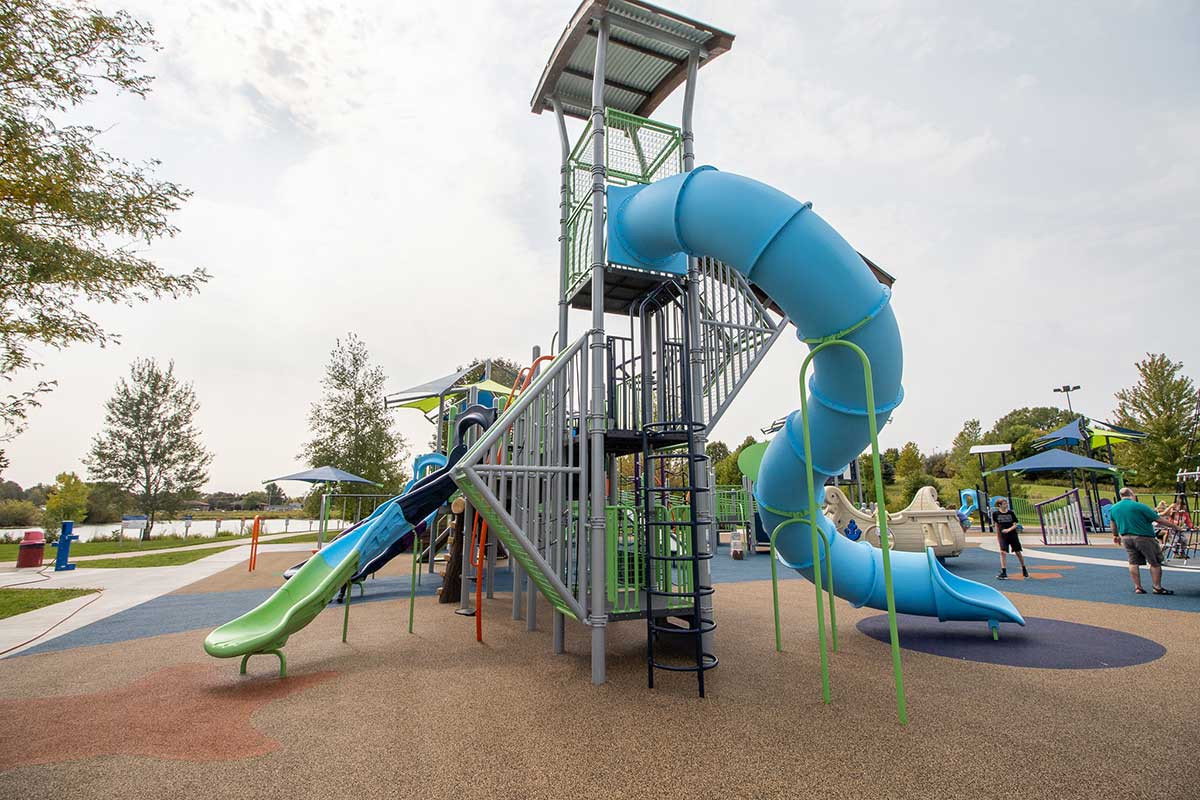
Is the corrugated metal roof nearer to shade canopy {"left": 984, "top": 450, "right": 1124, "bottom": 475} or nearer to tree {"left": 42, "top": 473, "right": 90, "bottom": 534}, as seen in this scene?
shade canopy {"left": 984, "top": 450, "right": 1124, "bottom": 475}

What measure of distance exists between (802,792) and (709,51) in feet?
24.9

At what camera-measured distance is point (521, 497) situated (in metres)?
5.74

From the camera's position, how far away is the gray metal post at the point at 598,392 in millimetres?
5336

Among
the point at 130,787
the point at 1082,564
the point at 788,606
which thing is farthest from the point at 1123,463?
the point at 130,787

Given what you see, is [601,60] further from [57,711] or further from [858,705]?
[57,711]

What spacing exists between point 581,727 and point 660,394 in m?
3.61

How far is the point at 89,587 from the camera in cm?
1148

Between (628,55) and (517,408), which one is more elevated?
(628,55)

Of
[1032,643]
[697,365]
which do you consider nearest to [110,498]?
[697,365]

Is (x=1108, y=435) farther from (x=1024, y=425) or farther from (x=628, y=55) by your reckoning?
(x=1024, y=425)

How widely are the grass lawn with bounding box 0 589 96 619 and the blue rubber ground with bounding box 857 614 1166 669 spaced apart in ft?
43.0

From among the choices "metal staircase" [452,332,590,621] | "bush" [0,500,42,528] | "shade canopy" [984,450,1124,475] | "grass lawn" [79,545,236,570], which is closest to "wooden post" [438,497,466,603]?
"metal staircase" [452,332,590,621]

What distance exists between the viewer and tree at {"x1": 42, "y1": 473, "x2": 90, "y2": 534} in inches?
1177

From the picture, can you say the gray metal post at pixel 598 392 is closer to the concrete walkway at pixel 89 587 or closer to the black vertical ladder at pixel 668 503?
the black vertical ladder at pixel 668 503
